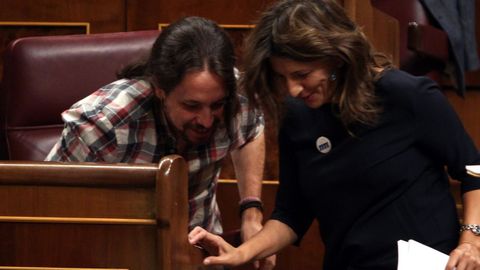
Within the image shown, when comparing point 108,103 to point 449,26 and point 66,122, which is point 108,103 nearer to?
point 66,122

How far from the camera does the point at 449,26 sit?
6.60 feet

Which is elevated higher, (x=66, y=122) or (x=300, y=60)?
(x=300, y=60)

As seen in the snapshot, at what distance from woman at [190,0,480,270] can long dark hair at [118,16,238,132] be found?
0.11 metres

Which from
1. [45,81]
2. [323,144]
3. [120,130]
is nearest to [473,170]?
[323,144]

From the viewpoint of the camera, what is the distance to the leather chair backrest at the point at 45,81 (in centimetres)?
164

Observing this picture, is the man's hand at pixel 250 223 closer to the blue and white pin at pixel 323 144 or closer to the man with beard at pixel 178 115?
the man with beard at pixel 178 115

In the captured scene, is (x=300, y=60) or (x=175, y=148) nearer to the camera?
(x=300, y=60)

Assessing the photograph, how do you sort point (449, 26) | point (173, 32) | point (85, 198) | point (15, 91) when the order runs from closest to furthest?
1. point (85, 198)
2. point (173, 32)
3. point (15, 91)
4. point (449, 26)

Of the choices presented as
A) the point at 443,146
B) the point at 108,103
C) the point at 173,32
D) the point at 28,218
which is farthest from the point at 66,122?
the point at 443,146

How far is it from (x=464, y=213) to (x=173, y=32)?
494 mm

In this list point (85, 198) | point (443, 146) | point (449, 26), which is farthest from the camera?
point (449, 26)

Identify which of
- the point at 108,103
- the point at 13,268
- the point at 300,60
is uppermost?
the point at 300,60

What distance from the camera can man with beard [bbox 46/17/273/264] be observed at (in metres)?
1.34

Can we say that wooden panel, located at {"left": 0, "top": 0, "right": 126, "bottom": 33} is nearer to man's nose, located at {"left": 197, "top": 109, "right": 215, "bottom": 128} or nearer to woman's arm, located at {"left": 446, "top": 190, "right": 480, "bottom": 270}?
man's nose, located at {"left": 197, "top": 109, "right": 215, "bottom": 128}
